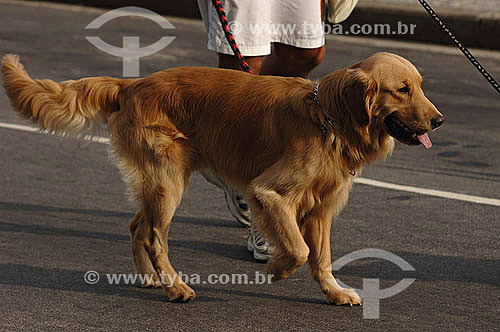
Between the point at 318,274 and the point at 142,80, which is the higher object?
the point at 142,80

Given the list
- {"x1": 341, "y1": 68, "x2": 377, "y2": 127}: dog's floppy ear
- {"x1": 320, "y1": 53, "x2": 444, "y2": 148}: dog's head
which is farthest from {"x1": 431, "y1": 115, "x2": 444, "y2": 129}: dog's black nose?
{"x1": 341, "y1": 68, "x2": 377, "y2": 127}: dog's floppy ear

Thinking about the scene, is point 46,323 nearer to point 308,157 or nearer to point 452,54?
point 308,157

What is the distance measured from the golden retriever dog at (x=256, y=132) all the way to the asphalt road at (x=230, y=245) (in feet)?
0.74

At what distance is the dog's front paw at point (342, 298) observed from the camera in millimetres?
4289

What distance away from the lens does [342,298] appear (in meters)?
4.29

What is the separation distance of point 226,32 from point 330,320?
1.71 metres

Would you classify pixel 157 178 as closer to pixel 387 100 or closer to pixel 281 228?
pixel 281 228

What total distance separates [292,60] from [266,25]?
0.28 m

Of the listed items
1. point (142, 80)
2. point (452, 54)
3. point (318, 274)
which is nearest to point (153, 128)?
point (142, 80)

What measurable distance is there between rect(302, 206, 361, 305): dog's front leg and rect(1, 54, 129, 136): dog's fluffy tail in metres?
1.13

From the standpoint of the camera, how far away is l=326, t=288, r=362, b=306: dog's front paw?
4.29 metres

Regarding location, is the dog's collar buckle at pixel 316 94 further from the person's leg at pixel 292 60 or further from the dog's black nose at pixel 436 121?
the person's leg at pixel 292 60

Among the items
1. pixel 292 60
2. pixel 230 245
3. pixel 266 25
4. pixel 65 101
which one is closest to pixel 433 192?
pixel 292 60

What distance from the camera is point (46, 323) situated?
13.4 ft
